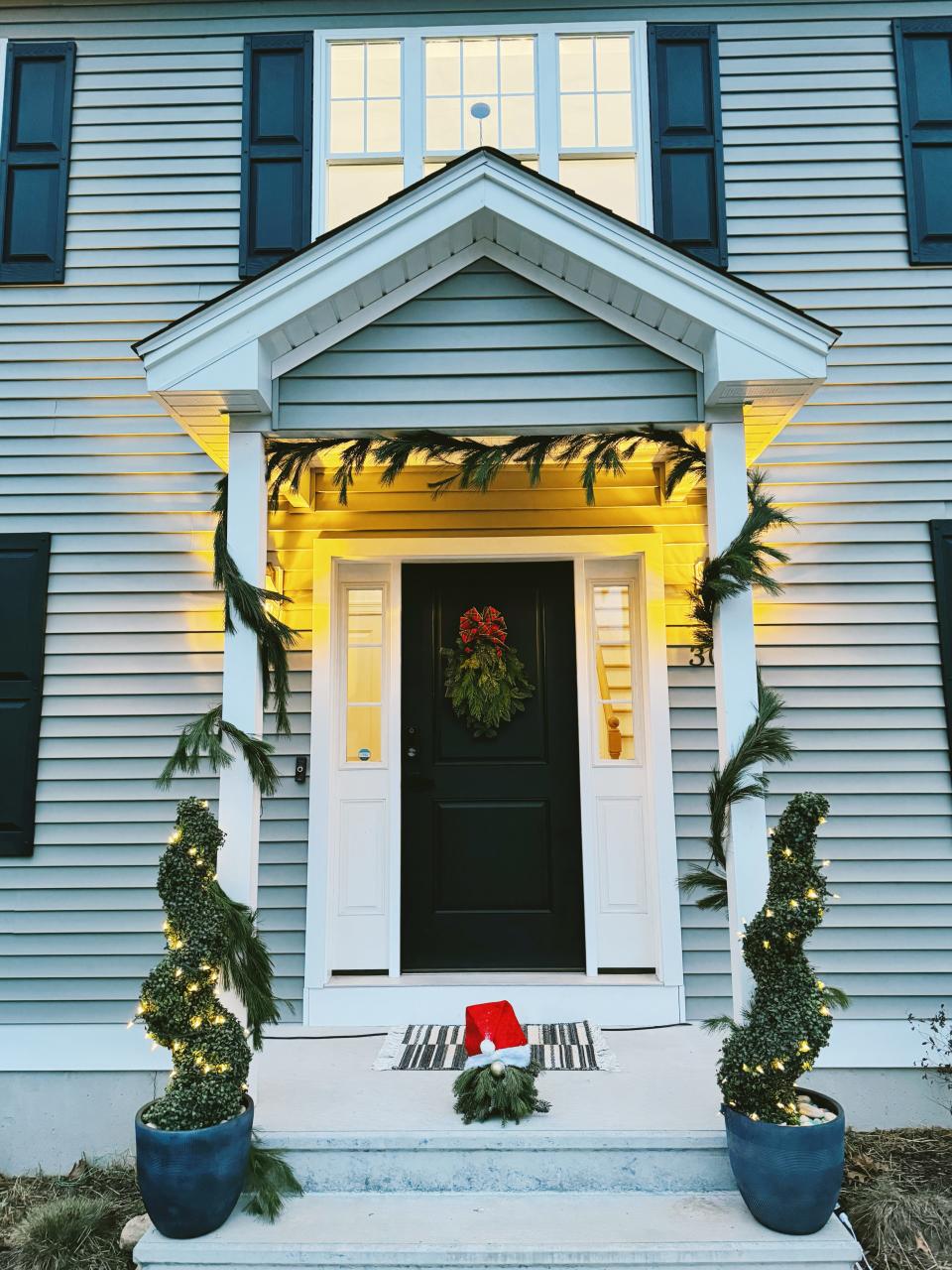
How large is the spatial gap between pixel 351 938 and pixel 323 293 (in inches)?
105

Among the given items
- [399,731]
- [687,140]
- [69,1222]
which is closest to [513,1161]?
[69,1222]

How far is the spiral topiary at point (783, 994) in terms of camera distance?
8.30 ft

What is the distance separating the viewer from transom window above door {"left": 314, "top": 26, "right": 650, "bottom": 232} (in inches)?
170

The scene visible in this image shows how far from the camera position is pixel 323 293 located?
3039 millimetres

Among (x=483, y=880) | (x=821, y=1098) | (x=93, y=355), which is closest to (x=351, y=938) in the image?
(x=483, y=880)

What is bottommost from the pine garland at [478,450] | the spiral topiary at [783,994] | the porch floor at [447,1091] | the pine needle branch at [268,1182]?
the pine needle branch at [268,1182]

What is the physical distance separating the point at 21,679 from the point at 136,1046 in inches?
66.0

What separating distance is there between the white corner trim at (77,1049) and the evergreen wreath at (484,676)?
1927mm

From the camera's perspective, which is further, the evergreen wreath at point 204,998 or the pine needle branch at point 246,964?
the pine needle branch at point 246,964

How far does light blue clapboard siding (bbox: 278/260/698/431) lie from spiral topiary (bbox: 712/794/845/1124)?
147 cm

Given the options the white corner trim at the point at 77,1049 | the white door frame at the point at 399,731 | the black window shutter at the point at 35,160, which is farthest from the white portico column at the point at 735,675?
the black window shutter at the point at 35,160

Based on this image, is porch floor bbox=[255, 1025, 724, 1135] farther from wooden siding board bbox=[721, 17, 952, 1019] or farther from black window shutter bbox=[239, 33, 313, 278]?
black window shutter bbox=[239, 33, 313, 278]

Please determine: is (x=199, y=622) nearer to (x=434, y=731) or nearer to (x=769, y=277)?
(x=434, y=731)

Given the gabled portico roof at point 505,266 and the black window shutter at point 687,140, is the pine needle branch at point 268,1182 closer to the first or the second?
the gabled portico roof at point 505,266
